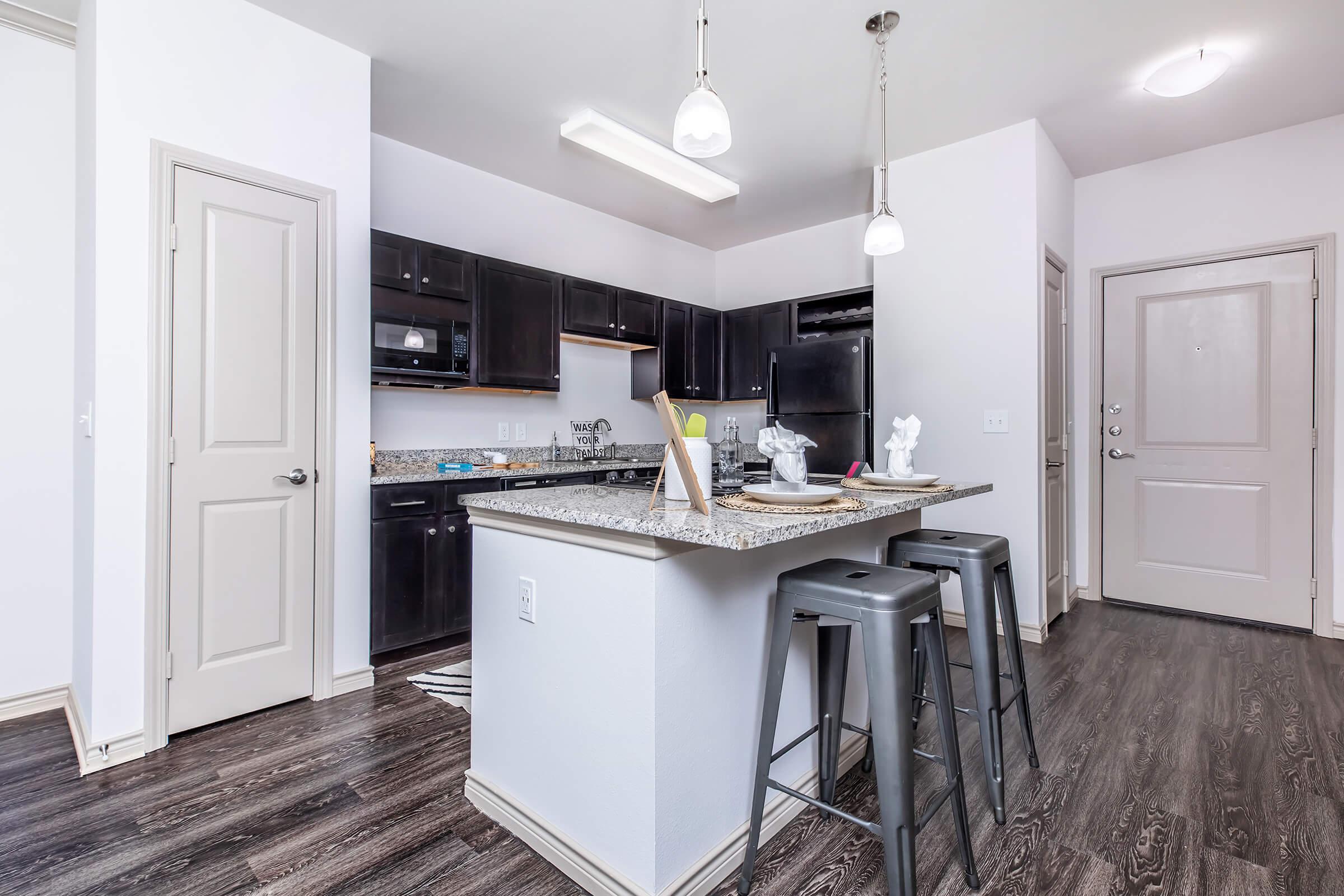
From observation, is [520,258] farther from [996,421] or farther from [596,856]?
[596,856]

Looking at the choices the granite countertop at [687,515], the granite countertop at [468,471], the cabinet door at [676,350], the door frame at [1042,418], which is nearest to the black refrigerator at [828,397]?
the cabinet door at [676,350]

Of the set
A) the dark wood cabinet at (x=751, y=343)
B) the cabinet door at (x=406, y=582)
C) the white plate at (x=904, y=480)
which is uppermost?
the dark wood cabinet at (x=751, y=343)

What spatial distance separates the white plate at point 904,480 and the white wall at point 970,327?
1.59 m

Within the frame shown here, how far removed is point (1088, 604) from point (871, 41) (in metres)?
3.55

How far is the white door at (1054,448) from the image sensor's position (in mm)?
3510

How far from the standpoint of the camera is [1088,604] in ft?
13.3

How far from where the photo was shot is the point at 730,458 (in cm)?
212

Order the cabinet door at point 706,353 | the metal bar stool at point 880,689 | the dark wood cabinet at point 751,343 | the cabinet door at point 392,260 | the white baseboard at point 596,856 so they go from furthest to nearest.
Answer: the cabinet door at point 706,353, the dark wood cabinet at point 751,343, the cabinet door at point 392,260, the white baseboard at point 596,856, the metal bar stool at point 880,689

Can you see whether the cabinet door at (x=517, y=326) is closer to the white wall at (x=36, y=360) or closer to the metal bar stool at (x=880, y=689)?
the white wall at (x=36, y=360)

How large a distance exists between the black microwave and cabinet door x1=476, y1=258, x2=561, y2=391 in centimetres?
10

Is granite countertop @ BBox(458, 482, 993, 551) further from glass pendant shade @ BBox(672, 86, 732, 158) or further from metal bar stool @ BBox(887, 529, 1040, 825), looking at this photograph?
glass pendant shade @ BBox(672, 86, 732, 158)

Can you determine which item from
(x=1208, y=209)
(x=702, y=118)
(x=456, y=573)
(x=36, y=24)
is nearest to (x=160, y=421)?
(x=456, y=573)

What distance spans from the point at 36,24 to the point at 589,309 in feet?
9.06

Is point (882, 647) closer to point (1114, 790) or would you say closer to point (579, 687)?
point (579, 687)
